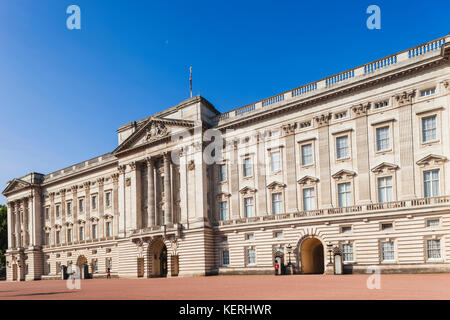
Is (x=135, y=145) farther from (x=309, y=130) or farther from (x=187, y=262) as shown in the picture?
(x=309, y=130)

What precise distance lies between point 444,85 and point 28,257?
71270 mm

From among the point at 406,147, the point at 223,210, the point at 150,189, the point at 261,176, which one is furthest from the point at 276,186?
the point at 150,189

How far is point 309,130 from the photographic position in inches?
1623

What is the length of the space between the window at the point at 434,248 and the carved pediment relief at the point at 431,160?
6.22 meters

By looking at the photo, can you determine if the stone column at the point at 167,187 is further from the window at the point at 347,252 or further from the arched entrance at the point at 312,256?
the window at the point at 347,252

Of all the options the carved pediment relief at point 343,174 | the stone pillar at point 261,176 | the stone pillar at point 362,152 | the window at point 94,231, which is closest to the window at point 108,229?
the window at point 94,231

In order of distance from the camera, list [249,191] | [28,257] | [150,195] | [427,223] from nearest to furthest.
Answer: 1. [427,223]
2. [249,191]
3. [150,195]
4. [28,257]

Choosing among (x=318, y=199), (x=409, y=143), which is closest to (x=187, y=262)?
(x=318, y=199)

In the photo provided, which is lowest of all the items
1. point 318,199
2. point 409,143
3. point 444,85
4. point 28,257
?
point 28,257

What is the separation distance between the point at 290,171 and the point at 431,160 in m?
13.3

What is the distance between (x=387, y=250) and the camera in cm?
3506

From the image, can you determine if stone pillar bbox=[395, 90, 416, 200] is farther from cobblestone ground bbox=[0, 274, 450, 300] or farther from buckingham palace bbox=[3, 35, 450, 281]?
cobblestone ground bbox=[0, 274, 450, 300]

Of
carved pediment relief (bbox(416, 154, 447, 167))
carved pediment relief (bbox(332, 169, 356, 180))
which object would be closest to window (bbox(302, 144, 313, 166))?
carved pediment relief (bbox(332, 169, 356, 180))

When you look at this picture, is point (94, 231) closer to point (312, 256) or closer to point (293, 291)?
point (312, 256)
